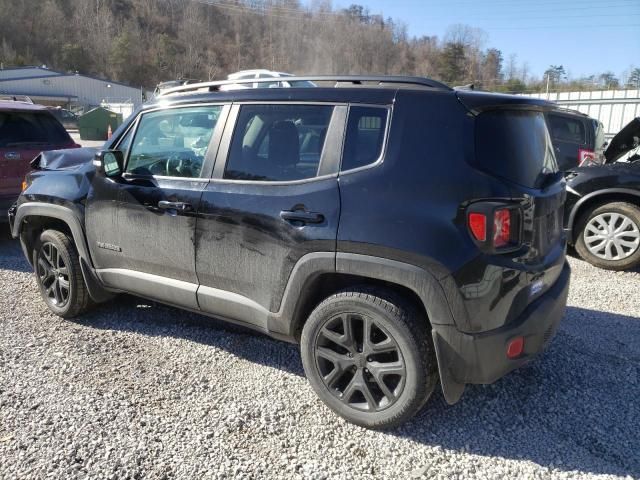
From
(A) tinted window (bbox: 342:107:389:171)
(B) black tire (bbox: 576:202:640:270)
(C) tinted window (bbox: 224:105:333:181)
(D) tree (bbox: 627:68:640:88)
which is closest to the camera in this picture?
(A) tinted window (bbox: 342:107:389:171)

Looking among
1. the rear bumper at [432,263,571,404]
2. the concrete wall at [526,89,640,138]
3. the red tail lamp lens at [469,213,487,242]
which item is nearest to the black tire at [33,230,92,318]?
the rear bumper at [432,263,571,404]

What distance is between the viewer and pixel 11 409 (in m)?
3.01

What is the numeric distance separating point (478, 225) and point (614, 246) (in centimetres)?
419

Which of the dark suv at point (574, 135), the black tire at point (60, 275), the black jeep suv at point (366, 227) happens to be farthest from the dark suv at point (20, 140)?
the dark suv at point (574, 135)

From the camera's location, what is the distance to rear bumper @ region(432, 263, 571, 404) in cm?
247

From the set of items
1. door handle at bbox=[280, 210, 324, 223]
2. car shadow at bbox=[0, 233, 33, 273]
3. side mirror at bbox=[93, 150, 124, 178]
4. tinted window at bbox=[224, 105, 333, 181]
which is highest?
tinted window at bbox=[224, 105, 333, 181]

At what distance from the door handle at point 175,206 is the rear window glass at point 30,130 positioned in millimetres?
4316

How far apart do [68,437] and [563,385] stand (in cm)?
296

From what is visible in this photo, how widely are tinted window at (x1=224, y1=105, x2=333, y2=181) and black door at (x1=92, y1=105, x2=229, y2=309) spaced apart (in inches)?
7.7

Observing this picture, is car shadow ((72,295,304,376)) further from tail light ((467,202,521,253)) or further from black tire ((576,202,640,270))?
black tire ((576,202,640,270))

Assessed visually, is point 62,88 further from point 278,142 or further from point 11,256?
point 278,142

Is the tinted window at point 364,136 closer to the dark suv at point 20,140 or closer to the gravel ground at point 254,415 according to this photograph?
the gravel ground at point 254,415

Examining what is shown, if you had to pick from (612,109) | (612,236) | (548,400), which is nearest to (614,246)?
(612,236)

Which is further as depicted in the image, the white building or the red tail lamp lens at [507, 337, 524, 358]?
the white building
